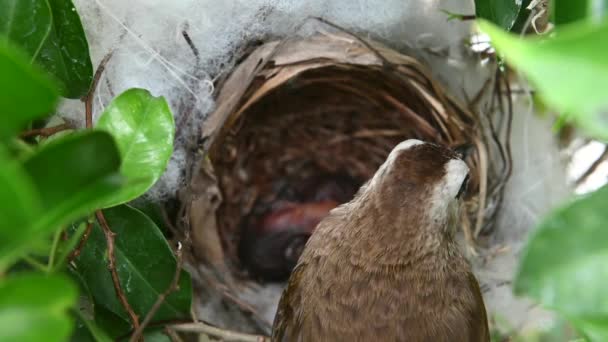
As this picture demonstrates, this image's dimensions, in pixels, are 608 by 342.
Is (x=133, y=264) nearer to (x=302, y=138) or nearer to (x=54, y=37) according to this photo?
(x=54, y=37)

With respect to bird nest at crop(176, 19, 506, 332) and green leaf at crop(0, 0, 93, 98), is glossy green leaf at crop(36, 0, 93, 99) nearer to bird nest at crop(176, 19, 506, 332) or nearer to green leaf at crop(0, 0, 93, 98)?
green leaf at crop(0, 0, 93, 98)

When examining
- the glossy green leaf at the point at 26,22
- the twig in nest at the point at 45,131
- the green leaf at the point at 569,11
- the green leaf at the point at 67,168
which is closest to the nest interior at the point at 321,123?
the twig in nest at the point at 45,131

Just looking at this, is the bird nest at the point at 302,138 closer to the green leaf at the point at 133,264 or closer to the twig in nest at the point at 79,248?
the green leaf at the point at 133,264

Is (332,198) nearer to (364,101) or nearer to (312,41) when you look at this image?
(364,101)

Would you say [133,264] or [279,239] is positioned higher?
[133,264]

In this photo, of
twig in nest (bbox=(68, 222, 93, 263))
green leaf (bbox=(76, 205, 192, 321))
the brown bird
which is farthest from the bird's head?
twig in nest (bbox=(68, 222, 93, 263))

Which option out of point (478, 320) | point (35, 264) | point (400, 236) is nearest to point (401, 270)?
point (400, 236)

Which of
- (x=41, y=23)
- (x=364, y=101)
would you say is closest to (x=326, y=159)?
(x=364, y=101)
